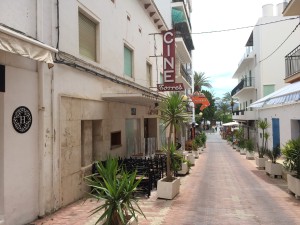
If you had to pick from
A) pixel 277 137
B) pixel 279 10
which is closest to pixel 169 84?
pixel 277 137

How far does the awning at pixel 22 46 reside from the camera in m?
5.25

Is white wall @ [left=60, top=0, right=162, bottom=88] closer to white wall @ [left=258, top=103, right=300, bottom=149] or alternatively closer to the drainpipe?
the drainpipe

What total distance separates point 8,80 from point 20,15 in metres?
1.48

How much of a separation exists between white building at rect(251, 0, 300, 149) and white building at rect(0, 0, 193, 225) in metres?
6.86

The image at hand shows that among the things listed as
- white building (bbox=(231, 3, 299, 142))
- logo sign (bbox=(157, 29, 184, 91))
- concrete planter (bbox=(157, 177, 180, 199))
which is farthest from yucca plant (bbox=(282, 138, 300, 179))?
white building (bbox=(231, 3, 299, 142))

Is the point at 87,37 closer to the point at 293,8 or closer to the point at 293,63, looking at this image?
the point at 293,8

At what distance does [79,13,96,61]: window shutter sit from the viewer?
9997 mm

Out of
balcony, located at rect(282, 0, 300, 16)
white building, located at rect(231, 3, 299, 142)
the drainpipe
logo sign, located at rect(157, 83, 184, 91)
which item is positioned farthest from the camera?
white building, located at rect(231, 3, 299, 142)

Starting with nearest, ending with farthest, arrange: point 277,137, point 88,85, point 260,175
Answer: point 88,85, point 260,175, point 277,137

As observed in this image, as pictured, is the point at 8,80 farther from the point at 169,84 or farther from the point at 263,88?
the point at 263,88

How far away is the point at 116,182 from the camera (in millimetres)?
5684

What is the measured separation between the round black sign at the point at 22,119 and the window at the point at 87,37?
3525 millimetres

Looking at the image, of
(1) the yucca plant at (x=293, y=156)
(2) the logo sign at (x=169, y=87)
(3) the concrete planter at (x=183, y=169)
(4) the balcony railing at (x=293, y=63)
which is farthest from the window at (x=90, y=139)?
(4) the balcony railing at (x=293, y=63)

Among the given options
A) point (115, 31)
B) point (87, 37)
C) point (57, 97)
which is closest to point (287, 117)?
point (115, 31)
